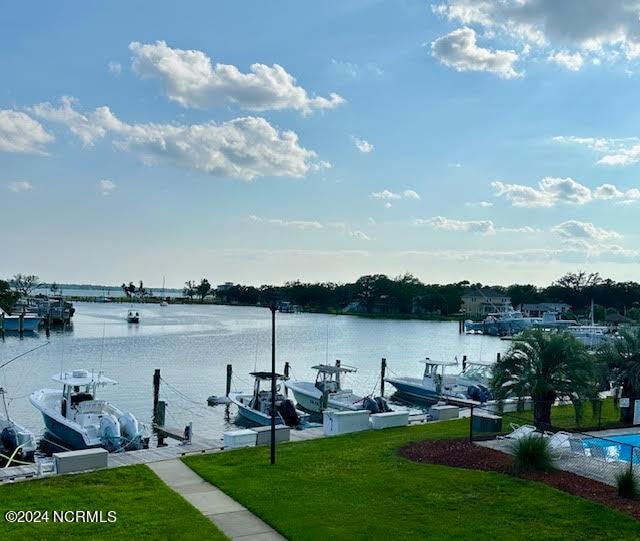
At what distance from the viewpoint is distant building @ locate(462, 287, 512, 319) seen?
591 feet

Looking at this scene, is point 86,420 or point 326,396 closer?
point 86,420

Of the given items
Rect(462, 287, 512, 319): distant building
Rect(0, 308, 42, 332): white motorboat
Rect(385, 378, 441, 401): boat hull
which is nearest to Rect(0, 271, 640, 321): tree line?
Rect(462, 287, 512, 319): distant building

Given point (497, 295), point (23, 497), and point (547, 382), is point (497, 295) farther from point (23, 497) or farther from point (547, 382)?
point (23, 497)

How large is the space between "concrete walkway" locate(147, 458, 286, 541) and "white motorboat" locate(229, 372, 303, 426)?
13995mm

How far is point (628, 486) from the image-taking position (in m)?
14.8

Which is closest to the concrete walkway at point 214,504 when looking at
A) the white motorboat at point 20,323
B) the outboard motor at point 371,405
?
the outboard motor at point 371,405

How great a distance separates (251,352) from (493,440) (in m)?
58.6

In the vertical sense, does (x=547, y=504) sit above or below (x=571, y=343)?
below

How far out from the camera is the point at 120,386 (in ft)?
155

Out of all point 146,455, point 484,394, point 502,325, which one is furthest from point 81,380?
point 502,325

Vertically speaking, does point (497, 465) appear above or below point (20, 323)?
above

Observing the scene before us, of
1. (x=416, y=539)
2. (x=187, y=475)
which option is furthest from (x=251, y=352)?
(x=416, y=539)

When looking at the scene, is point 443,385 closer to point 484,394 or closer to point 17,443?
point 484,394

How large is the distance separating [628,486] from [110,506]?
11951 millimetres
